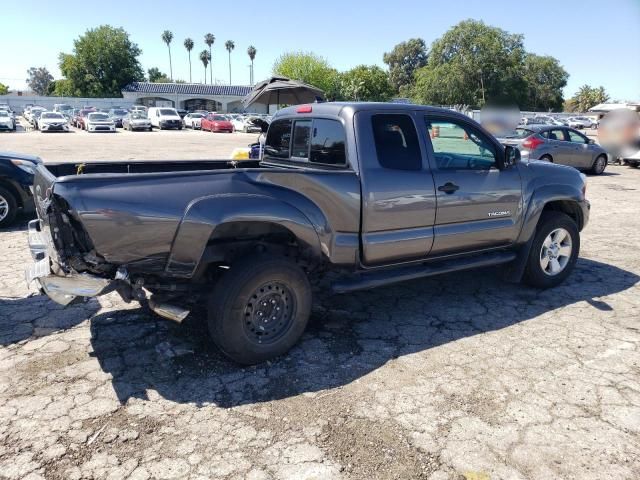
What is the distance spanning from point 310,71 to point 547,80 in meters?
37.8

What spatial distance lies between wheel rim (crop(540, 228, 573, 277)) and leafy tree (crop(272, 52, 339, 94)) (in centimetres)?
6553

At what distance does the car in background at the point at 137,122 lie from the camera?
125 ft

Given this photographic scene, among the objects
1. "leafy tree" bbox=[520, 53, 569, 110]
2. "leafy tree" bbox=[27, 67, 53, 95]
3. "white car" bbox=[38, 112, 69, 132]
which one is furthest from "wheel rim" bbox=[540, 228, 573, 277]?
"leafy tree" bbox=[27, 67, 53, 95]

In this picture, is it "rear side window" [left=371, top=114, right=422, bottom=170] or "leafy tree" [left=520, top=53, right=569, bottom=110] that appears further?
"leafy tree" [left=520, top=53, right=569, bottom=110]

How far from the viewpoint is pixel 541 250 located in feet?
16.7

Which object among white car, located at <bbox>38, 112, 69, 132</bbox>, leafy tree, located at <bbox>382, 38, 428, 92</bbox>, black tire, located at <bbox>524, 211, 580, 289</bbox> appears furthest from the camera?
leafy tree, located at <bbox>382, 38, 428, 92</bbox>

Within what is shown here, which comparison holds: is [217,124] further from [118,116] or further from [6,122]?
[6,122]

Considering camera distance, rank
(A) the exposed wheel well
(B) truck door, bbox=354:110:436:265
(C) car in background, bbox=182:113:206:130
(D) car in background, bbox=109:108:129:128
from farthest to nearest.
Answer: (C) car in background, bbox=182:113:206:130 → (D) car in background, bbox=109:108:129:128 → (A) the exposed wheel well → (B) truck door, bbox=354:110:436:265

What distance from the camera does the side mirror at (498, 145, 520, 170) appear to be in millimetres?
4625

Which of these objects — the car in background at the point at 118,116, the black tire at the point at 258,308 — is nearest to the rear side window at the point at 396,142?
the black tire at the point at 258,308

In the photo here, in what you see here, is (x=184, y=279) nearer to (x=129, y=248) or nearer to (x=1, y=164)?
(x=129, y=248)

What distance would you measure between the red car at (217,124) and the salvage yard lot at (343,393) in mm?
36357

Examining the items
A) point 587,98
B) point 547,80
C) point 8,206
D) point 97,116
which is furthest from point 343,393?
point 587,98

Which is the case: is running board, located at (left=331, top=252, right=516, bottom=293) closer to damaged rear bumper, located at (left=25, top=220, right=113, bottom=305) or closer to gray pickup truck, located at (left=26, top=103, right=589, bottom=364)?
gray pickup truck, located at (left=26, top=103, right=589, bottom=364)
